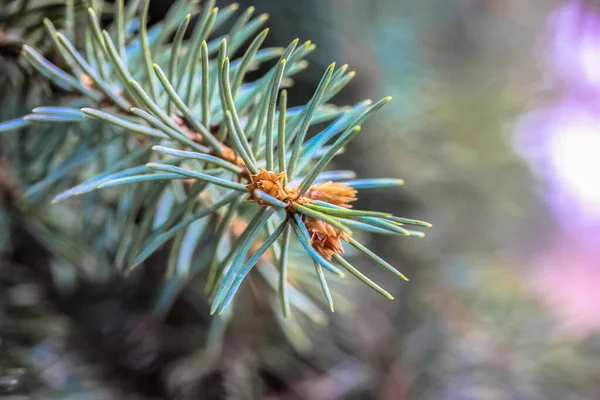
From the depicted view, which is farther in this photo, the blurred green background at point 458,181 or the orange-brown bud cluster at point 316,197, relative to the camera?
the blurred green background at point 458,181

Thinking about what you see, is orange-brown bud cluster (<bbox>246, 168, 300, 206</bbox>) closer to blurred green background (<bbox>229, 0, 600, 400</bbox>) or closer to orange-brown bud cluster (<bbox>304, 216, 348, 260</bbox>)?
orange-brown bud cluster (<bbox>304, 216, 348, 260</bbox>)

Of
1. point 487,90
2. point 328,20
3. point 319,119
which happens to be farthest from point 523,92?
point 319,119

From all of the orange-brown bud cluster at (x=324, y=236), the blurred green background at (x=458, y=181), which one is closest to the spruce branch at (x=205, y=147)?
the orange-brown bud cluster at (x=324, y=236)

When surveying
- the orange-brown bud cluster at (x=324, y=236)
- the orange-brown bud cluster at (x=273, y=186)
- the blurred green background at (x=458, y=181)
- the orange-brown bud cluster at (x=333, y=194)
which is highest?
the blurred green background at (x=458, y=181)

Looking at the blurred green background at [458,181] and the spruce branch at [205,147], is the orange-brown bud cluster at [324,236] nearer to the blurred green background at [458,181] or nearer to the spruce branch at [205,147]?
the spruce branch at [205,147]

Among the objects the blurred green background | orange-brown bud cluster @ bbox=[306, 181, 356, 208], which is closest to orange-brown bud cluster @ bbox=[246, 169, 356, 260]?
orange-brown bud cluster @ bbox=[306, 181, 356, 208]

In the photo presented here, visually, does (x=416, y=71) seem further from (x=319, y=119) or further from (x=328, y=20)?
(x=319, y=119)

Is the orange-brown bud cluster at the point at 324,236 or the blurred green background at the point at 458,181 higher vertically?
the blurred green background at the point at 458,181

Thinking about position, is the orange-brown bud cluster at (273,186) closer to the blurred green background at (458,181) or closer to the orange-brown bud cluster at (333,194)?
the orange-brown bud cluster at (333,194)

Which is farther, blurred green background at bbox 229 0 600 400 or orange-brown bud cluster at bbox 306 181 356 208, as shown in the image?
blurred green background at bbox 229 0 600 400
